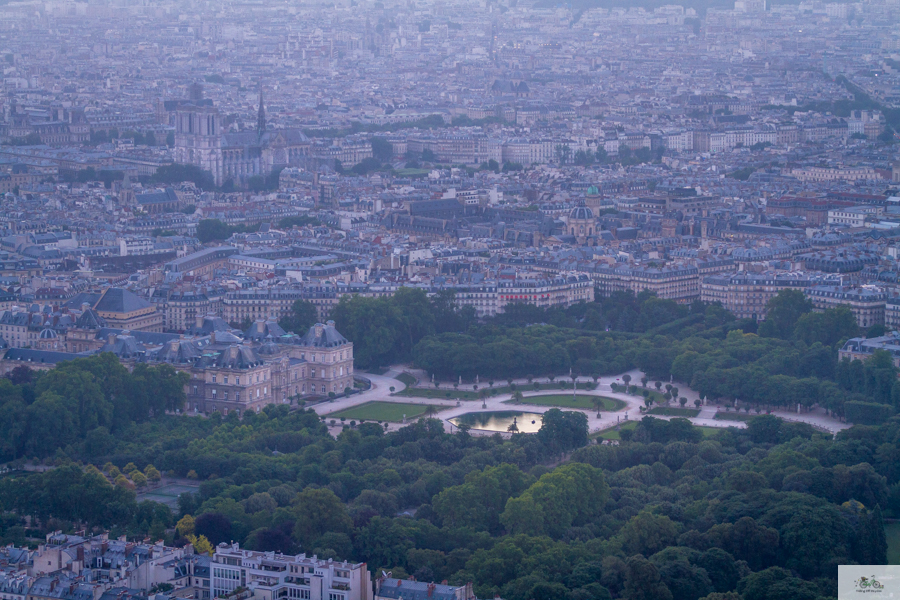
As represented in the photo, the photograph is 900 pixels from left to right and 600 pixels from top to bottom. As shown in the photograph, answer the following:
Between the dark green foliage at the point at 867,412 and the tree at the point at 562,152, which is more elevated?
the dark green foliage at the point at 867,412

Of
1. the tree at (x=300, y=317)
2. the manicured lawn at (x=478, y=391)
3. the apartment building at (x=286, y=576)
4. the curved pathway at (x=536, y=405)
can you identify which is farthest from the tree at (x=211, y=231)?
the apartment building at (x=286, y=576)

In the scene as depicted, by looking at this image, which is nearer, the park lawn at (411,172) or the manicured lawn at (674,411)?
the manicured lawn at (674,411)

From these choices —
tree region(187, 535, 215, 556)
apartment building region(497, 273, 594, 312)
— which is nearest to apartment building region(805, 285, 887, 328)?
apartment building region(497, 273, 594, 312)

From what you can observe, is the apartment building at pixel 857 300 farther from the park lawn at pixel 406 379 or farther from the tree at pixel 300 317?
the tree at pixel 300 317

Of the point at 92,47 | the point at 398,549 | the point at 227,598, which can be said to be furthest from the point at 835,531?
the point at 92,47

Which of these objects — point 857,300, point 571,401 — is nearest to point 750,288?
point 857,300
